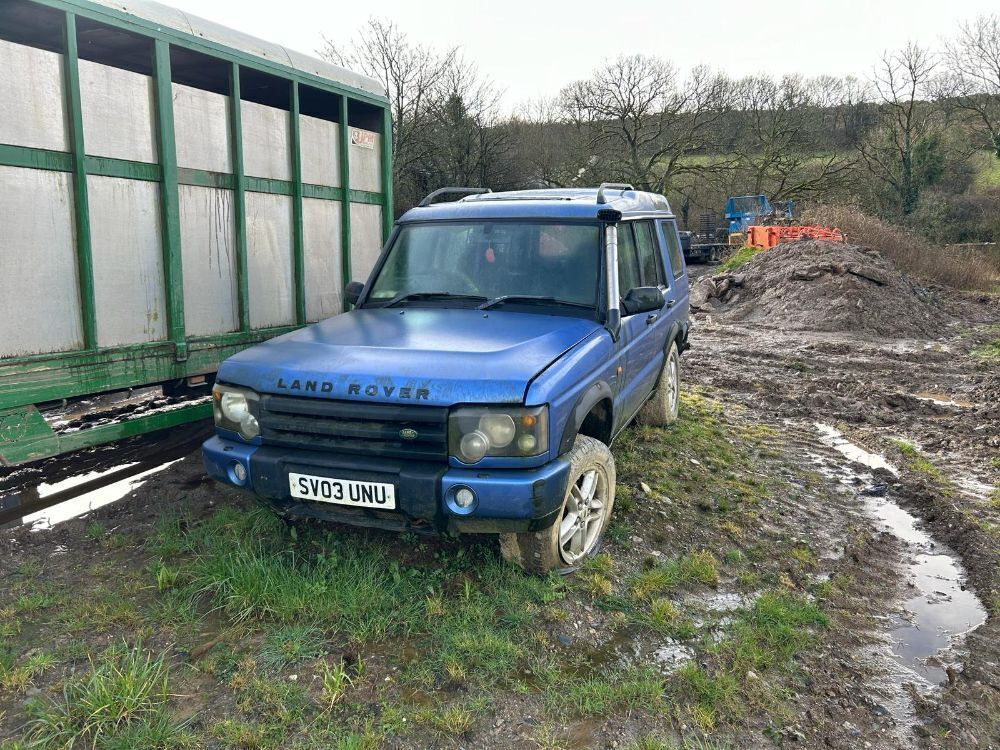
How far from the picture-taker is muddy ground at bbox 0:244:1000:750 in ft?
9.50

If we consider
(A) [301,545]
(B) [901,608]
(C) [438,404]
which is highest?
(C) [438,404]

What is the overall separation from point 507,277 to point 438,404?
1.47 m

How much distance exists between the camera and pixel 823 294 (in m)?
15.9

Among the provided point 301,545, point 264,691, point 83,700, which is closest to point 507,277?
point 301,545

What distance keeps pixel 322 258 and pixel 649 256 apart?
2659mm

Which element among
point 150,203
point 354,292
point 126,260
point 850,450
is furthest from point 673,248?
point 126,260

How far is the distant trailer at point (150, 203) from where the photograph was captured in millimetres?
4090

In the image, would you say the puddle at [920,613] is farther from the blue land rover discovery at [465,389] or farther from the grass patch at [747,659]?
the blue land rover discovery at [465,389]

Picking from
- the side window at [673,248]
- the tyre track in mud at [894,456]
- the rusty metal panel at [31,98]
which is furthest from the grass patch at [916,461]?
the rusty metal panel at [31,98]

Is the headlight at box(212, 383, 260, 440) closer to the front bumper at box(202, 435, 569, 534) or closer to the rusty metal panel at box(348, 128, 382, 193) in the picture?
the front bumper at box(202, 435, 569, 534)

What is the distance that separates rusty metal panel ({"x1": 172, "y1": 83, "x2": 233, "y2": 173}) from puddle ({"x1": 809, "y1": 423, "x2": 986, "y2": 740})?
16.3 feet

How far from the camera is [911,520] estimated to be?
5.34 meters

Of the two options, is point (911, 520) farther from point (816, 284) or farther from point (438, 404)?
point (816, 284)

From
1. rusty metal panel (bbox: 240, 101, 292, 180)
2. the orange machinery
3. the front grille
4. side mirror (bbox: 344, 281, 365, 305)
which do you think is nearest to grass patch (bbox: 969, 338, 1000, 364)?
the orange machinery
